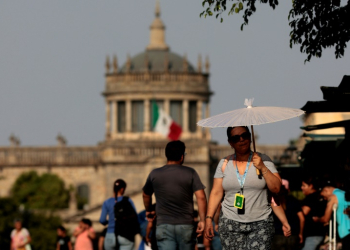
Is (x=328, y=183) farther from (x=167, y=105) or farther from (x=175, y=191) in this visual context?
(x=167, y=105)

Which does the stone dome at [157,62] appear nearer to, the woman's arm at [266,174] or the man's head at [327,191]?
the man's head at [327,191]

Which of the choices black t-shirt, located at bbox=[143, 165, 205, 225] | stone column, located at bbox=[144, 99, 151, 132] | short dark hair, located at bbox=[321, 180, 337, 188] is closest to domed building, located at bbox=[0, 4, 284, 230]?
stone column, located at bbox=[144, 99, 151, 132]

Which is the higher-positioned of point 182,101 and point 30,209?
point 182,101

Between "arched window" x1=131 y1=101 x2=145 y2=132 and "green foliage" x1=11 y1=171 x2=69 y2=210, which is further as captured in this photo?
"arched window" x1=131 y1=101 x2=145 y2=132

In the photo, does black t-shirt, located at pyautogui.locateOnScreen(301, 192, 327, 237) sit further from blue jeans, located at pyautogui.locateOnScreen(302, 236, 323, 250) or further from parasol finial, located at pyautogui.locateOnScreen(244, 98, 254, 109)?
parasol finial, located at pyautogui.locateOnScreen(244, 98, 254, 109)

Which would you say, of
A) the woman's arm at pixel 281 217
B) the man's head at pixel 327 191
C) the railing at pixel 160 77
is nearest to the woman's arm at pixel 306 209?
the man's head at pixel 327 191

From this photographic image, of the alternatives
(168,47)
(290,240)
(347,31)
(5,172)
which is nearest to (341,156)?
(290,240)

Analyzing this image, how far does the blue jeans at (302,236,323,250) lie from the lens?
20392mm

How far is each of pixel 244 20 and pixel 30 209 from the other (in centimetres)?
6113

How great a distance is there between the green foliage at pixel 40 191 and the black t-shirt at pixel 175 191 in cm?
6316

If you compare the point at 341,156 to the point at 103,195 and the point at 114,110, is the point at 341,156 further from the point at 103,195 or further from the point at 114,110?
the point at 114,110

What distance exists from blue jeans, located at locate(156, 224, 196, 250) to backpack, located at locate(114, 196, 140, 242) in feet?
9.86

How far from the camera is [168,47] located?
93.4 metres

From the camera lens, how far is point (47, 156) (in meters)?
86.6
